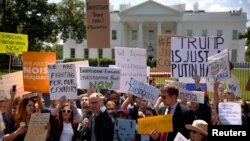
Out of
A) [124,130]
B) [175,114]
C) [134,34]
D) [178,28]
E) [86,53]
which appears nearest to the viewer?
[175,114]

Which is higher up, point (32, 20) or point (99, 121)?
point (32, 20)

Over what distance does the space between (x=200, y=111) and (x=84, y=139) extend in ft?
6.61

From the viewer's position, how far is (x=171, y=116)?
18.2ft

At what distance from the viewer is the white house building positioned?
78812mm

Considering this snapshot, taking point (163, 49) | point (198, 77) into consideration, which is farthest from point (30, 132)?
point (163, 49)

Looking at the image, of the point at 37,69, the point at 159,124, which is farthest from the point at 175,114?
the point at 37,69

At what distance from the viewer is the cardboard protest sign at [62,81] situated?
6.72 metres

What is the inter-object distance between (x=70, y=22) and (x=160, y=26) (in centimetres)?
2928

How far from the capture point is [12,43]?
30.5 feet

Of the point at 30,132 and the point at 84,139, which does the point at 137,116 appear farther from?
the point at 30,132

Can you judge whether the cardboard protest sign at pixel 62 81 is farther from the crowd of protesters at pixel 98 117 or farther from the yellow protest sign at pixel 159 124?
the yellow protest sign at pixel 159 124

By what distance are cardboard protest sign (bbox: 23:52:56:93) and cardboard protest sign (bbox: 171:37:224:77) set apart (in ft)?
6.50

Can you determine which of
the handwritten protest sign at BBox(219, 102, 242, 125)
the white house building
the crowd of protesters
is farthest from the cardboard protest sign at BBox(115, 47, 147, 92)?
the white house building

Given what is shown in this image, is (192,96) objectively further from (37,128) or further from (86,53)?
(86,53)
